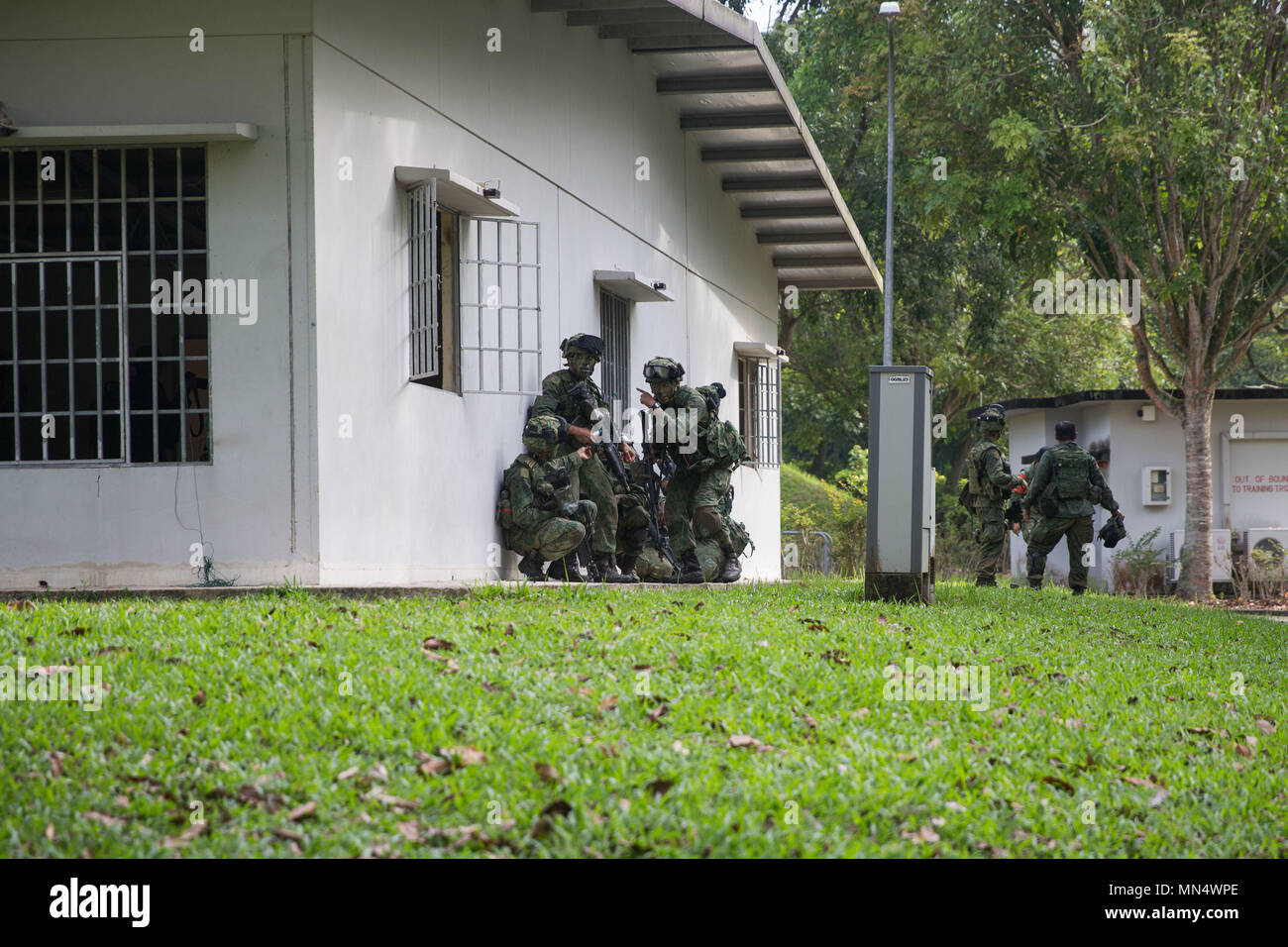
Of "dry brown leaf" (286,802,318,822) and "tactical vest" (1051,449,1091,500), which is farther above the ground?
"tactical vest" (1051,449,1091,500)

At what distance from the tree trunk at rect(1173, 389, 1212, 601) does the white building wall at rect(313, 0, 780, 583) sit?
8322mm

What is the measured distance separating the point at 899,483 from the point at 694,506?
273cm

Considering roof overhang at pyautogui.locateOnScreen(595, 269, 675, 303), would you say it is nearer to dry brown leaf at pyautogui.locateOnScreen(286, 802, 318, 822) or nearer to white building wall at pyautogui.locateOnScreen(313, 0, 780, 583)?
white building wall at pyautogui.locateOnScreen(313, 0, 780, 583)

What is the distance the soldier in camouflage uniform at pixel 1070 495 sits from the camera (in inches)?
611

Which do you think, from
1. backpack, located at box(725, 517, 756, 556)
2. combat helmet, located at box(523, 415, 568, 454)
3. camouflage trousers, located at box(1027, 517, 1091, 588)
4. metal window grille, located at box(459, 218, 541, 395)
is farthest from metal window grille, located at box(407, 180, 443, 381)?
camouflage trousers, located at box(1027, 517, 1091, 588)

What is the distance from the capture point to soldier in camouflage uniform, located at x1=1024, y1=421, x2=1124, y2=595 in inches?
611

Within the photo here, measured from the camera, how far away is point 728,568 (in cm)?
1311

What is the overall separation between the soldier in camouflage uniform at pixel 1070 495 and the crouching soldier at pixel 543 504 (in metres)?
6.77

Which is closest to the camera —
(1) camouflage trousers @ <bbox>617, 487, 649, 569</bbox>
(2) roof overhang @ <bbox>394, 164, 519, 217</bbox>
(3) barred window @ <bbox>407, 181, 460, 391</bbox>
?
(2) roof overhang @ <bbox>394, 164, 519, 217</bbox>

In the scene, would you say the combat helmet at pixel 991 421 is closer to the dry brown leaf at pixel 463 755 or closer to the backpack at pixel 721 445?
the backpack at pixel 721 445

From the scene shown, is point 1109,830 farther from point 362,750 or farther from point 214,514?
point 214,514
